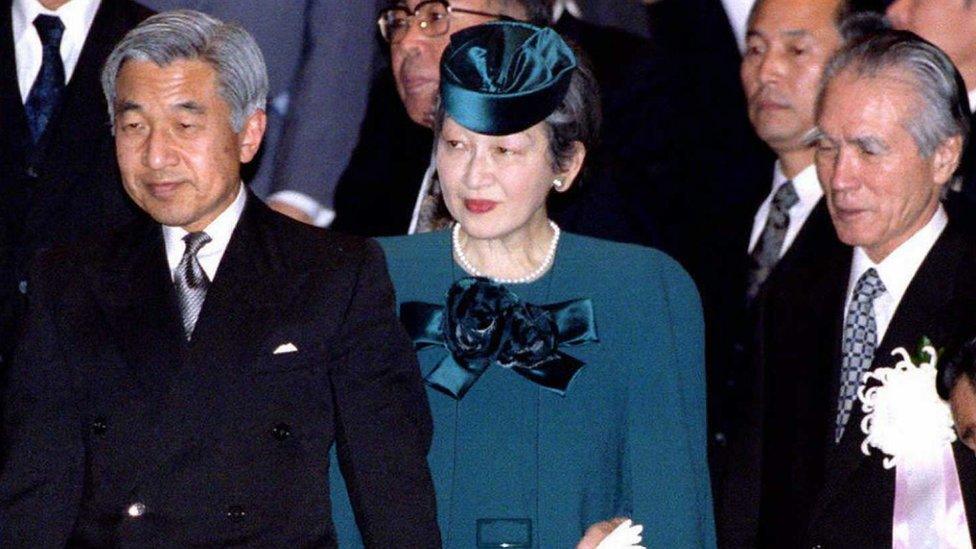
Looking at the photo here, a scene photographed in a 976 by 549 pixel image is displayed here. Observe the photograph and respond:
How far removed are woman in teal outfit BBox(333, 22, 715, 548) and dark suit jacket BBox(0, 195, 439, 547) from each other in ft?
0.64

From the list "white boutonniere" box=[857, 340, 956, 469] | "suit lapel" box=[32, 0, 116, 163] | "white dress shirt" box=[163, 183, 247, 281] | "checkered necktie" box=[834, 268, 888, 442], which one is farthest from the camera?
"suit lapel" box=[32, 0, 116, 163]

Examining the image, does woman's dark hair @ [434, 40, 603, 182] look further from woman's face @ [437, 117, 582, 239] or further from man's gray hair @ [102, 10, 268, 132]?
man's gray hair @ [102, 10, 268, 132]

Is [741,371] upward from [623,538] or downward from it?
upward

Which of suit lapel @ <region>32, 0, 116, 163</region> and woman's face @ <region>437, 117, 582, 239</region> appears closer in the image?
woman's face @ <region>437, 117, 582, 239</region>

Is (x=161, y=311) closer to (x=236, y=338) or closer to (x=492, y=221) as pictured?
(x=236, y=338)

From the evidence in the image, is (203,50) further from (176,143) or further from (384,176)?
(384,176)

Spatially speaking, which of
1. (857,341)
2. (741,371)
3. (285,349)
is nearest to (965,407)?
(857,341)

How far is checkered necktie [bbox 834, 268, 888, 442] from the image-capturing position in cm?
482

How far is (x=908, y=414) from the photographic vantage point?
4.61m

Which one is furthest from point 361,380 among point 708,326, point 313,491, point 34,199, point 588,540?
point 708,326

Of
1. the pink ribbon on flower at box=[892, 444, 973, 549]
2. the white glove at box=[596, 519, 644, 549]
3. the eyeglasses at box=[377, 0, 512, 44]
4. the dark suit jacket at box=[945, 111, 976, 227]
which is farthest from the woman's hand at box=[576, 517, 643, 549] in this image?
the eyeglasses at box=[377, 0, 512, 44]

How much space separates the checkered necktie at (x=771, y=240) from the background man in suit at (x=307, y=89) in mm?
1200

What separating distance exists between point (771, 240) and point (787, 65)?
56 centimetres

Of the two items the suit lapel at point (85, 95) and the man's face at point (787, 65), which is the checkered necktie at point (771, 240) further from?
the suit lapel at point (85, 95)
